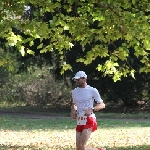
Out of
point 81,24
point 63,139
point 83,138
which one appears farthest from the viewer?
point 63,139

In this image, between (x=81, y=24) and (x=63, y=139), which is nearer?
(x=81, y=24)

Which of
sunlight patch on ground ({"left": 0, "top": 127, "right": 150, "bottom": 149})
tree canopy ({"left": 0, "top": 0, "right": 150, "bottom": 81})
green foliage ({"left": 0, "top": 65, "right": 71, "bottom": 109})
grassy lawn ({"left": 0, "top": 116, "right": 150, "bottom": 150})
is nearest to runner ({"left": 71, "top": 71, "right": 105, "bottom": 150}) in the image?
tree canopy ({"left": 0, "top": 0, "right": 150, "bottom": 81})

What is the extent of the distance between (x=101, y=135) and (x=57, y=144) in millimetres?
3131

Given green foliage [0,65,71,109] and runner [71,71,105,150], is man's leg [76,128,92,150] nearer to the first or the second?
runner [71,71,105,150]

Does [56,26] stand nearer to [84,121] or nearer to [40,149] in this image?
[84,121]

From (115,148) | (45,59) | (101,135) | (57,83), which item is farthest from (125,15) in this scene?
(57,83)

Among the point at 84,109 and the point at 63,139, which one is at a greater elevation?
the point at 84,109

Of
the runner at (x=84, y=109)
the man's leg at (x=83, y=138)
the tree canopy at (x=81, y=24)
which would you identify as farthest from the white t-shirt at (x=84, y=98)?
the tree canopy at (x=81, y=24)

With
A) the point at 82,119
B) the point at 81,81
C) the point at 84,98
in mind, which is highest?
the point at 81,81

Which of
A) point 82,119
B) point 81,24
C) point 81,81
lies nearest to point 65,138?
point 81,24

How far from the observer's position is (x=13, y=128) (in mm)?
21812

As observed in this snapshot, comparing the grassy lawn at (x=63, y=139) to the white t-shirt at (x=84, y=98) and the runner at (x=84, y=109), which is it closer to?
the runner at (x=84, y=109)

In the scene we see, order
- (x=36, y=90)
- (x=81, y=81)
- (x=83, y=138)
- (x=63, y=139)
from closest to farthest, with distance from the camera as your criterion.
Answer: (x=83, y=138) < (x=81, y=81) < (x=63, y=139) < (x=36, y=90)

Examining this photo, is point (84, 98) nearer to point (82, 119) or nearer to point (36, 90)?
point (82, 119)
